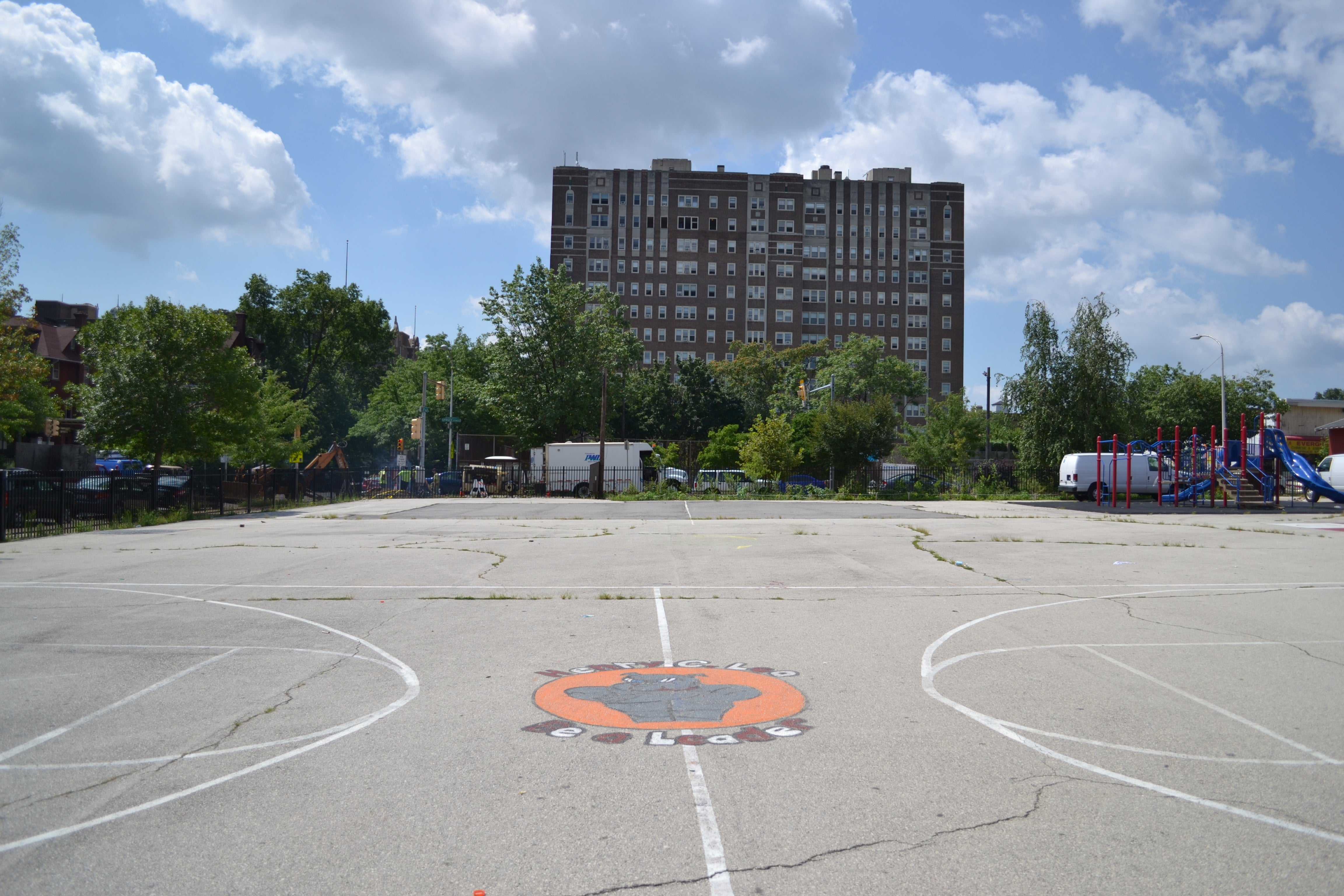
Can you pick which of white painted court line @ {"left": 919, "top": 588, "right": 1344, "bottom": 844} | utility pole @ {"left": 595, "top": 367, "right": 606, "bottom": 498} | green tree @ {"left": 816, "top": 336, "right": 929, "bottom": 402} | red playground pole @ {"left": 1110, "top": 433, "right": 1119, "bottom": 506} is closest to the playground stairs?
red playground pole @ {"left": 1110, "top": 433, "right": 1119, "bottom": 506}

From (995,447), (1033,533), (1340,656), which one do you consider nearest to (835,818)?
(1340,656)

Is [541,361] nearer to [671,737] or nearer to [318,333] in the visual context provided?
[318,333]

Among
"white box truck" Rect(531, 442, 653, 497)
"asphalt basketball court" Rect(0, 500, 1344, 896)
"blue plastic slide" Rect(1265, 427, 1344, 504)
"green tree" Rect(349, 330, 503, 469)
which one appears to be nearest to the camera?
"asphalt basketball court" Rect(0, 500, 1344, 896)

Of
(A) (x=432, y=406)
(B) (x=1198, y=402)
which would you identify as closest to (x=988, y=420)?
(B) (x=1198, y=402)

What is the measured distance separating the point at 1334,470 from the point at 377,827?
47410 mm

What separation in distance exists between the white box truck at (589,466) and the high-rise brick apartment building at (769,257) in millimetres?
59239

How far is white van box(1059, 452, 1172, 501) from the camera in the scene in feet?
131

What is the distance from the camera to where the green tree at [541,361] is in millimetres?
64125

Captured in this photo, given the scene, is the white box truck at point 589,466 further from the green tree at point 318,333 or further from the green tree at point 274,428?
the green tree at point 318,333

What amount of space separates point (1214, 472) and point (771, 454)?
20.0m

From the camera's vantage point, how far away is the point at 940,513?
33.0m

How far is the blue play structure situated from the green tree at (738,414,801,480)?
14791mm

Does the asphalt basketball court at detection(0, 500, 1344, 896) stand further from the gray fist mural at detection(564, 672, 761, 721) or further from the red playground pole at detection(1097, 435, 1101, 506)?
the red playground pole at detection(1097, 435, 1101, 506)

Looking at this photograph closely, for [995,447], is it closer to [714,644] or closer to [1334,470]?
[1334,470]
